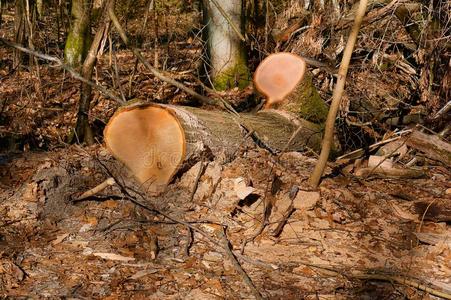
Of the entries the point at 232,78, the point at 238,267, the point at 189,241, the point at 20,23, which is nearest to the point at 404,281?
the point at 238,267

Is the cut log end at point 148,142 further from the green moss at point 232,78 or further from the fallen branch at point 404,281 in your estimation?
the green moss at point 232,78

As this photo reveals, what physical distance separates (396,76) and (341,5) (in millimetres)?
1264

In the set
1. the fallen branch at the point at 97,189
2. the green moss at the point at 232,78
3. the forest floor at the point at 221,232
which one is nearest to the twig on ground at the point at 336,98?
the forest floor at the point at 221,232

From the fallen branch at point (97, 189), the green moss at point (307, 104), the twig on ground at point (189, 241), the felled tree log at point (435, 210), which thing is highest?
the green moss at point (307, 104)

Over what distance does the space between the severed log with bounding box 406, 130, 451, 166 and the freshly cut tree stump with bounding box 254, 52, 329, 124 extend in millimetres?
1021

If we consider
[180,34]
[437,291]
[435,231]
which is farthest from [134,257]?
[180,34]

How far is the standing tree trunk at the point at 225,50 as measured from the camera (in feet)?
25.2

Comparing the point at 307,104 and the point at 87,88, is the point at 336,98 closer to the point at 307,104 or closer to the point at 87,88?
the point at 307,104

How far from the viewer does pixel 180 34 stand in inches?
401

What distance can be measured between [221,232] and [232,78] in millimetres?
4108

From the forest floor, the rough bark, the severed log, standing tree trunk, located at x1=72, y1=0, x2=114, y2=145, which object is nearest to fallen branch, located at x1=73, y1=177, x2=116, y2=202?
the forest floor

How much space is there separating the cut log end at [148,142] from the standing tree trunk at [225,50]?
3518mm

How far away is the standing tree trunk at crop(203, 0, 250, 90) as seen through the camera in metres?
7.68

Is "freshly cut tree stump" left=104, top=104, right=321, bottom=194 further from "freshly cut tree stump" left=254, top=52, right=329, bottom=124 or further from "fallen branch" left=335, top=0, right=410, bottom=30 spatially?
"fallen branch" left=335, top=0, right=410, bottom=30
